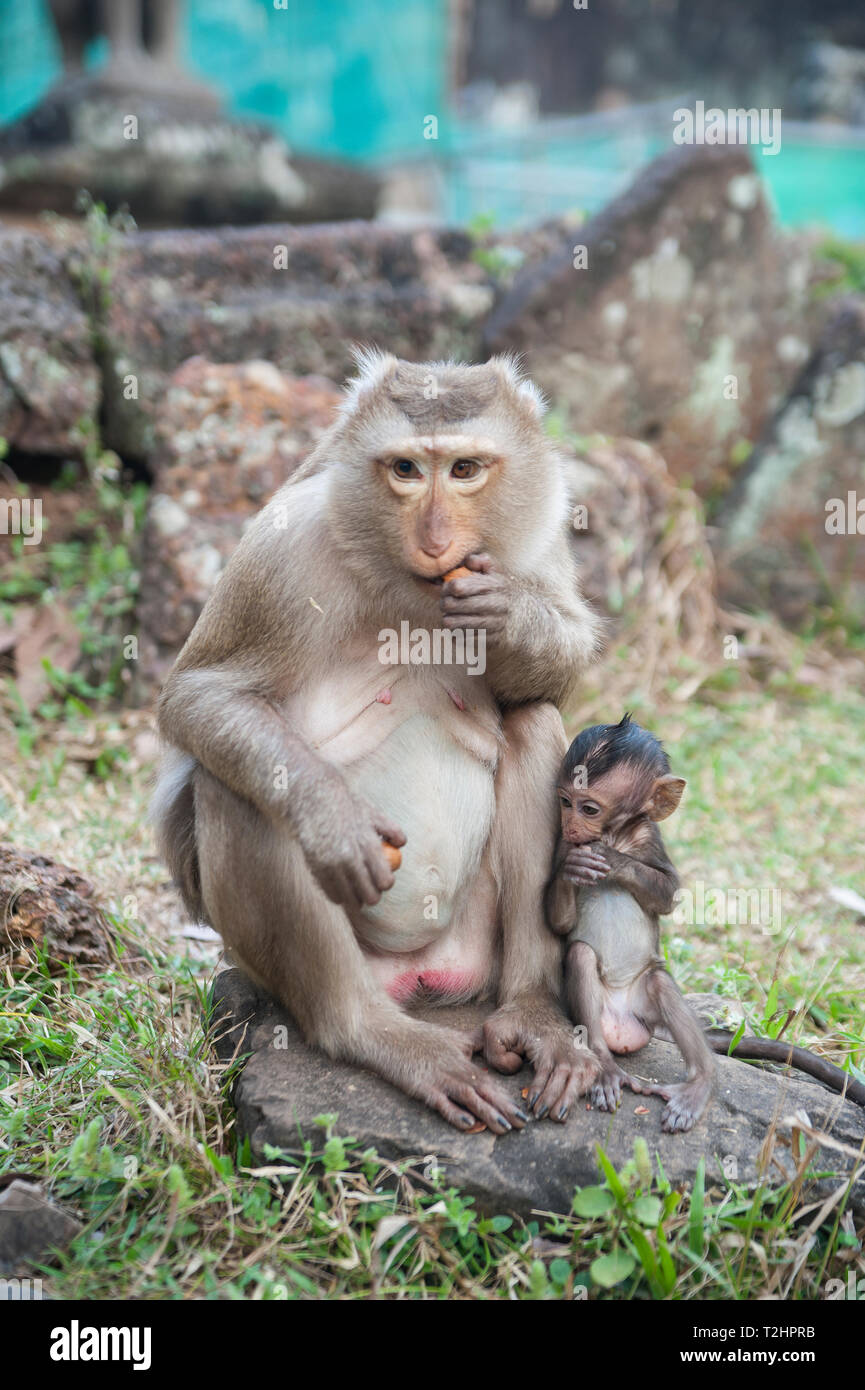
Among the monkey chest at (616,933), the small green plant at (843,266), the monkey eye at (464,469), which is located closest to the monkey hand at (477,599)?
the monkey eye at (464,469)

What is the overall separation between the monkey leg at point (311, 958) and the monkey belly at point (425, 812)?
17cm

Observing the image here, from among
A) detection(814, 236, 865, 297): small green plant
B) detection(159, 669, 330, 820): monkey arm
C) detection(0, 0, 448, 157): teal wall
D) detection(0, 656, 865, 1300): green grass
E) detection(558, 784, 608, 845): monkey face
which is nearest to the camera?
detection(0, 656, 865, 1300): green grass

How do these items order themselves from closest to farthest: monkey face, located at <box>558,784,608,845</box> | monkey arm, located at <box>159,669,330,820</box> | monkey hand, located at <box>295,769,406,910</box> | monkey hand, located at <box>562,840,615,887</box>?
monkey hand, located at <box>295,769,406,910</box>
monkey arm, located at <box>159,669,330,820</box>
monkey hand, located at <box>562,840,615,887</box>
monkey face, located at <box>558,784,608,845</box>

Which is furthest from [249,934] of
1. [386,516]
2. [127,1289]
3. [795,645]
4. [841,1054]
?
[795,645]

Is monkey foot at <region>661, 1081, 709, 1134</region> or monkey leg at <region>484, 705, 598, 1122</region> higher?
monkey leg at <region>484, 705, 598, 1122</region>

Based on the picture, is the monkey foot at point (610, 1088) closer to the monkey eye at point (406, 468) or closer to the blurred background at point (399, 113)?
the monkey eye at point (406, 468)

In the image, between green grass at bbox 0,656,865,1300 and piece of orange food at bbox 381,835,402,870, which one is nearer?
green grass at bbox 0,656,865,1300

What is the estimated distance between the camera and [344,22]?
14.3 metres

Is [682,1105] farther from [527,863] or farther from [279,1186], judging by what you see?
[279,1186]

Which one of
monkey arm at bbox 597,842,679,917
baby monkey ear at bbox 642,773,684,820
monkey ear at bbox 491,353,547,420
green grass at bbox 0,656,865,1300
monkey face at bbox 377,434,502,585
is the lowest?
green grass at bbox 0,656,865,1300

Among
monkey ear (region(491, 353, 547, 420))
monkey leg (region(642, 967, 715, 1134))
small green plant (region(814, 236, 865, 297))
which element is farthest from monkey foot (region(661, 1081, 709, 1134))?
small green plant (region(814, 236, 865, 297))

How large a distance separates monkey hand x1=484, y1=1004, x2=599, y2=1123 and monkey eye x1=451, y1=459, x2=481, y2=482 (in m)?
1.37

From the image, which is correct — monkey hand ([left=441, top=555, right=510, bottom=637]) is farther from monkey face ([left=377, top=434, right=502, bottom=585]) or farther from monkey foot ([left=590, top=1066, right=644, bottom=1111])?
monkey foot ([left=590, top=1066, right=644, bottom=1111])

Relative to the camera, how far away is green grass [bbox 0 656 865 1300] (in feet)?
8.79
